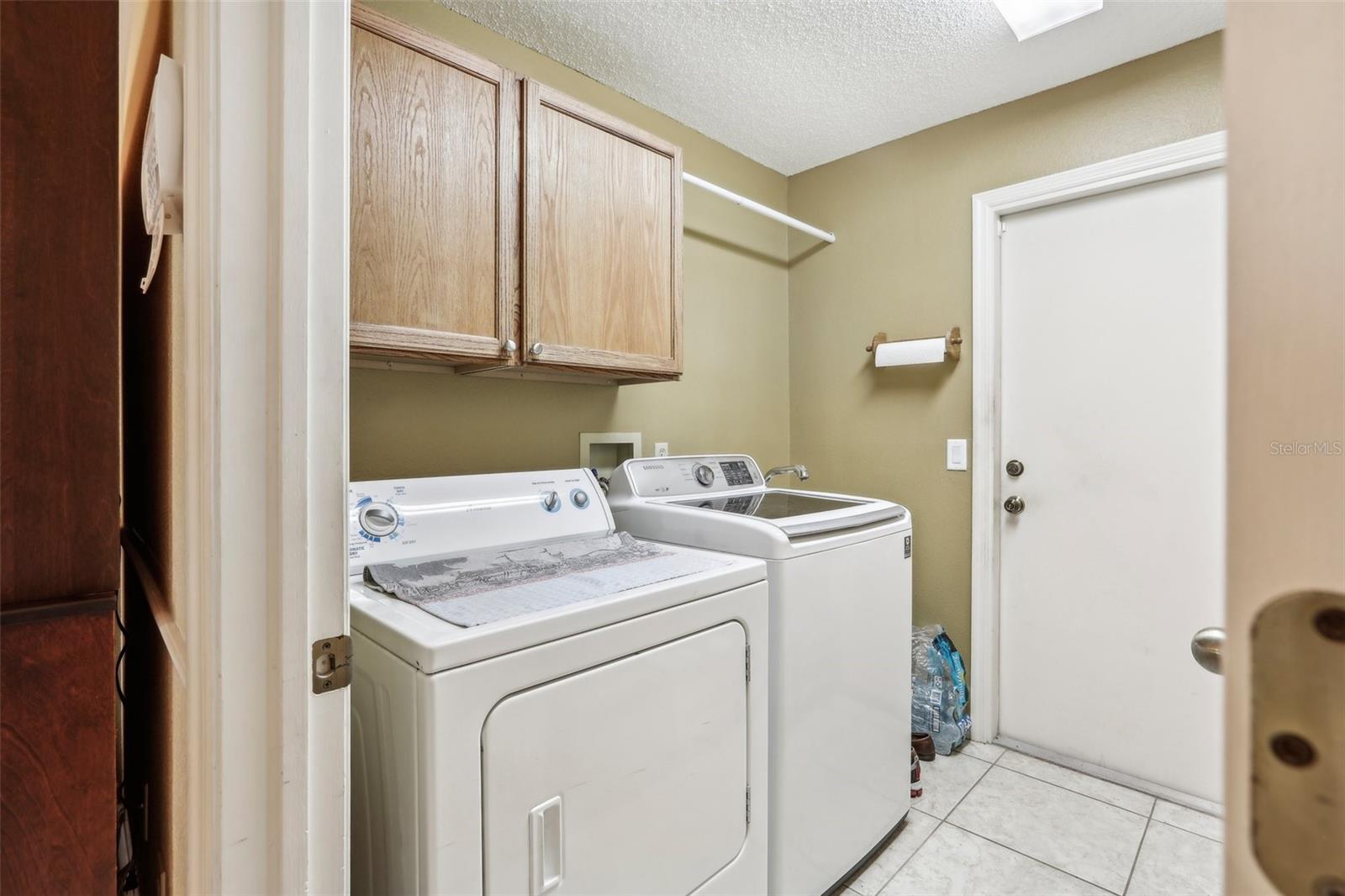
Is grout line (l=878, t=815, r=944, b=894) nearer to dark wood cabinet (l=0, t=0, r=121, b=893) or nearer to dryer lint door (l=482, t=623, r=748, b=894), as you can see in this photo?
dryer lint door (l=482, t=623, r=748, b=894)

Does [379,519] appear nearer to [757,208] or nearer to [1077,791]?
[757,208]

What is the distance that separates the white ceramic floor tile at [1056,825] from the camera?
1790mm

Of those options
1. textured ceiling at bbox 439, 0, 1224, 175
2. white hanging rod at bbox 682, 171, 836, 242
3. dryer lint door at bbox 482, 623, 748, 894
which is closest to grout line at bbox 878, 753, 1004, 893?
dryer lint door at bbox 482, 623, 748, 894

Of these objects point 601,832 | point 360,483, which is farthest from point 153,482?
point 601,832

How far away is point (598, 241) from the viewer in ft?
5.84

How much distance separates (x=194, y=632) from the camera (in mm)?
652

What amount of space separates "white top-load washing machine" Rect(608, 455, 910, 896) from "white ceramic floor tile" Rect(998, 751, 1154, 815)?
63cm

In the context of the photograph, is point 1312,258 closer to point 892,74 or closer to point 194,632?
point 194,632

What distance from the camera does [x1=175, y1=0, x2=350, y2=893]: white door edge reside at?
1.95 ft

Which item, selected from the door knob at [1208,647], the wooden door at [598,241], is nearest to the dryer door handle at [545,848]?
the door knob at [1208,647]

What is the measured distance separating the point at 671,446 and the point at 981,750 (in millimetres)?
1661

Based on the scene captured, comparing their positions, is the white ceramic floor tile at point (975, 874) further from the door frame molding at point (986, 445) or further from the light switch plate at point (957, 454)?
the light switch plate at point (957, 454)

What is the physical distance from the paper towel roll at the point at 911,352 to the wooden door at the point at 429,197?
1595mm

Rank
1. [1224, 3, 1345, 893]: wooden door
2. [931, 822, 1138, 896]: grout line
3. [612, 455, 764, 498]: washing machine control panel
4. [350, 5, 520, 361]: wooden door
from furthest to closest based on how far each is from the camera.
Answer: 1. [612, 455, 764, 498]: washing machine control panel
2. [931, 822, 1138, 896]: grout line
3. [350, 5, 520, 361]: wooden door
4. [1224, 3, 1345, 893]: wooden door
